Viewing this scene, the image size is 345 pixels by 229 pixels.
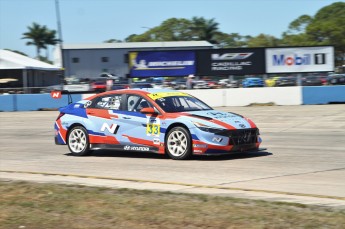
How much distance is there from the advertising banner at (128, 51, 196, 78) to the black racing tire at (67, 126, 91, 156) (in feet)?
68.9

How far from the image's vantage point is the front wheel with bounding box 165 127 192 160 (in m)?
11.1

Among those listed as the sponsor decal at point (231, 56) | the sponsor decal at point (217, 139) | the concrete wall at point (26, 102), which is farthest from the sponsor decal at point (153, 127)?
the sponsor decal at point (231, 56)

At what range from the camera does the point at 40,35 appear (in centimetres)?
12494

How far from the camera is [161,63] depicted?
33719mm

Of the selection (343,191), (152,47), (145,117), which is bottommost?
(343,191)

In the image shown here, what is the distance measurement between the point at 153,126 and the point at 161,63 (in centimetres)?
2241

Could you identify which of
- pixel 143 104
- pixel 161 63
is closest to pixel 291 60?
pixel 161 63

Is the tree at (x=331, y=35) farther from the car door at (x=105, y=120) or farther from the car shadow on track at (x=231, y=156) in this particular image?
the car door at (x=105, y=120)

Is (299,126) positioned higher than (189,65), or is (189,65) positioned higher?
(189,65)

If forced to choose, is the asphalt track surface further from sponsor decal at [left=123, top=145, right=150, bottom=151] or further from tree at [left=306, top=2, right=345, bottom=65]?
tree at [left=306, top=2, right=345, bottom=65]

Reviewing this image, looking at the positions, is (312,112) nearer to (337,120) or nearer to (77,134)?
(337,120)

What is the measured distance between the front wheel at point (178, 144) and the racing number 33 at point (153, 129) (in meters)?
0.30

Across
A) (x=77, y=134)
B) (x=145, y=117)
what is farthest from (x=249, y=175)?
(x=77, y=134)

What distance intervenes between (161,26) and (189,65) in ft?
389
